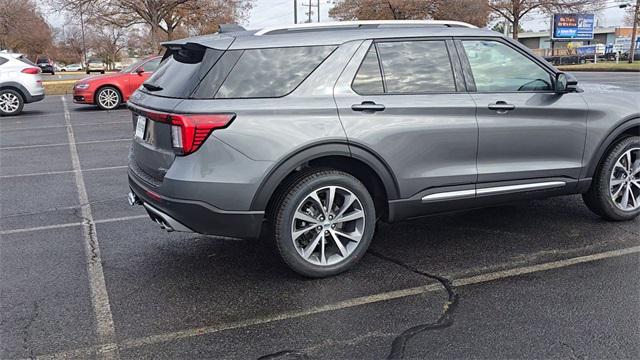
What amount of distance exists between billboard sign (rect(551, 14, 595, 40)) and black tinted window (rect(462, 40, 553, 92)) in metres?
53.1

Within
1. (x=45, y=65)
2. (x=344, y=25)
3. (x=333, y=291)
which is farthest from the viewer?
(x=45, y=65)

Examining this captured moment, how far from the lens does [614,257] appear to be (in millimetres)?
4332

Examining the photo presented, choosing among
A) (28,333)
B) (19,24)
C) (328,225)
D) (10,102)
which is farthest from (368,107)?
(19,24)

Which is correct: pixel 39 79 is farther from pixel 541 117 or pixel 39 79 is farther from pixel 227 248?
pixel 541 117

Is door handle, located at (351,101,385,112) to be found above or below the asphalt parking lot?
above

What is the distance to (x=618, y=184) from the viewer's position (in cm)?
505

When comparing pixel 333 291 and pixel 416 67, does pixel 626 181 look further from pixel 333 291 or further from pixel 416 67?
pixel 333 291

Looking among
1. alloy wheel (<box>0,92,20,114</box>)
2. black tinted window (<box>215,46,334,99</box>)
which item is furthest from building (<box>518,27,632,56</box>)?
black tinted window (<box>215,46,334,99</box>)

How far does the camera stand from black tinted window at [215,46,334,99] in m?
3.75

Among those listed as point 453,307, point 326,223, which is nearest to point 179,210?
point 326,223

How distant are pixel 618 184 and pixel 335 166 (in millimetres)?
2769

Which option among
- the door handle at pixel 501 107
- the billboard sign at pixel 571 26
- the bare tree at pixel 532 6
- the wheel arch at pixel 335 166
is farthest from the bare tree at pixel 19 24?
the door handle at pixel 501 107

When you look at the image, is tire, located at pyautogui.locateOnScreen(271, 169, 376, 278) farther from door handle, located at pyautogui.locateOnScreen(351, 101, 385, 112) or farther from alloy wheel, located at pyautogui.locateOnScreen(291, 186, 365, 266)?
door handle, located at pyautogui.locateOnScreen(351, 101, 385, 112)

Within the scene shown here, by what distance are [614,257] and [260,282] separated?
2723mm
